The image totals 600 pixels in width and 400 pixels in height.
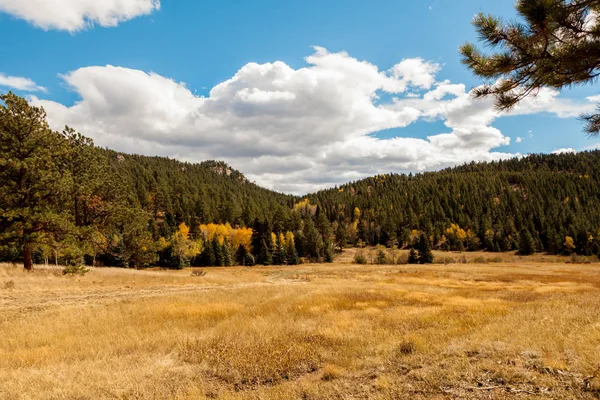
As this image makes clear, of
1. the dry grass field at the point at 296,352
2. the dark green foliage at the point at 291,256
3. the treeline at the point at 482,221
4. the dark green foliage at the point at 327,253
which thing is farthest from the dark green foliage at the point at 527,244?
the dry grass field at the point at 296,352

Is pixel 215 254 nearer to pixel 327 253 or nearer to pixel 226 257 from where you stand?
pixel 226 257

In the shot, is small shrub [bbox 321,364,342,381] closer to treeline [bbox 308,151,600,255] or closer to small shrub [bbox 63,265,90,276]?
small shrub [bbox 63,265,90,276]

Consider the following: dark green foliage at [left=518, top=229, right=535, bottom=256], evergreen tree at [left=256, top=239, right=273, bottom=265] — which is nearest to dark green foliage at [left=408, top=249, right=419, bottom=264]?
evergreen tree at [left=256, top=239, right=273, bottom=265]

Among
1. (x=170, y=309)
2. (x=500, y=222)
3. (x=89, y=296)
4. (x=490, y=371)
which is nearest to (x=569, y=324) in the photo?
(x=490, y=371)

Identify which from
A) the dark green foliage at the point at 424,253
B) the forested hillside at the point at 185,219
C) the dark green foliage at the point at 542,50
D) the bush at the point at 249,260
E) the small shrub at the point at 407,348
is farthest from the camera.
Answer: the dark green foliage at the point at 424,253

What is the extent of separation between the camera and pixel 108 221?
108ft

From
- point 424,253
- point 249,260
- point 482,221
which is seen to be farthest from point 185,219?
point 482,221

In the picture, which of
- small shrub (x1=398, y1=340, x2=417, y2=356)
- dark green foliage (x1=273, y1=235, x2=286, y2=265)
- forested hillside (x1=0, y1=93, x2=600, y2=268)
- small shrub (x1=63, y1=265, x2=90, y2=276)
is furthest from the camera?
→ dark green foliage (x1=273, y1=235, x2=286, y2=265)

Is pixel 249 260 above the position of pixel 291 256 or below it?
below

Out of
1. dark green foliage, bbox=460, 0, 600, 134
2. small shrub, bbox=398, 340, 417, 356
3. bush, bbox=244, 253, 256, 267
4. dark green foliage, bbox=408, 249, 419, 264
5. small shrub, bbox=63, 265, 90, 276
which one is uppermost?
dark green foliage, bbox=460, 0, 600, 134

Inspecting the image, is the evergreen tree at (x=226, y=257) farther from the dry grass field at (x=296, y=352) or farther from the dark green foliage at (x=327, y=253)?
the dry grass field at (x=296, y=352)

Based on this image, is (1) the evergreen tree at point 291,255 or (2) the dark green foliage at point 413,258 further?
(2) the dark green foliage at point 413,258

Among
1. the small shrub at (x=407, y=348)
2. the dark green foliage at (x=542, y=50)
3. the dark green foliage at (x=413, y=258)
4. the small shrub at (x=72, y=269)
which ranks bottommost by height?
the dark green foliage at (x=413, y=258)

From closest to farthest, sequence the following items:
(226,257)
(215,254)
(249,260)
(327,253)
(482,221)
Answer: (215,254) < (226,257) < (249,260) < (327,253) < (482,221)
